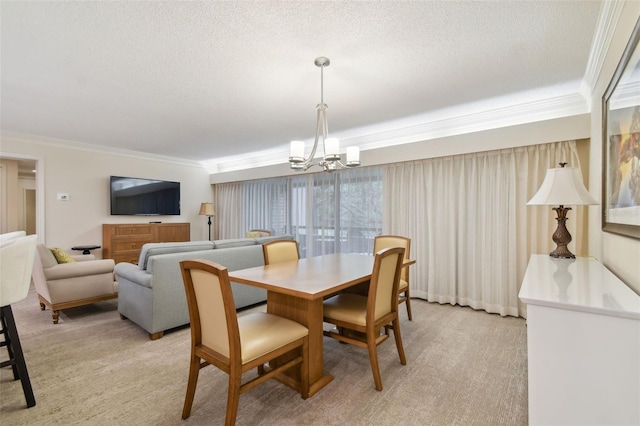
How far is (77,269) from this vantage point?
3197 mm

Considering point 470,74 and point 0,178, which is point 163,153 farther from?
point 470,74

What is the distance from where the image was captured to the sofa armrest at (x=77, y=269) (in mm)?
3070

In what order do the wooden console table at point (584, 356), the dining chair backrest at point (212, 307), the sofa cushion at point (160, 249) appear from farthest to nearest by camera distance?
the sofa cushion at point (160, 249) → the dining chair backrest at point (212, 307) → the wooden console table at point (584, 356)

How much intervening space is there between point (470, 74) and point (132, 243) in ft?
19.0

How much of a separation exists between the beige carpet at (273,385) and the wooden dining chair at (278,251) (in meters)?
0.92

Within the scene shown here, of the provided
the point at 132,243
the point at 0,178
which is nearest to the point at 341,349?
the point at 132,243

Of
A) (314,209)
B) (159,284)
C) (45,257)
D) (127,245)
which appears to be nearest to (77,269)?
(45,257)

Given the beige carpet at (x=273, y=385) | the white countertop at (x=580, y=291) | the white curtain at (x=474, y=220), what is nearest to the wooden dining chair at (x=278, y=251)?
the beige carpet at (x=273, y=385)

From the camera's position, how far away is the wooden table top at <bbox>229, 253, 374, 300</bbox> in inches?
68.4

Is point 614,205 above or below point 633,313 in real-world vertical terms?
above

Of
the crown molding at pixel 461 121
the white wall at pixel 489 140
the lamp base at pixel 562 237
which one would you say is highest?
the crown molding at pixel 461 121

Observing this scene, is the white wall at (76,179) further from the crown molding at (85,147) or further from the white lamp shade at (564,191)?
the white lamp shade at (564,191)

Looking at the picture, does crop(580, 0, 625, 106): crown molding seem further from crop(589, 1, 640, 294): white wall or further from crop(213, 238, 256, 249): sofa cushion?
crop(213, 238, 256, 249): sofa cushion

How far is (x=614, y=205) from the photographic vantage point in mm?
1684
